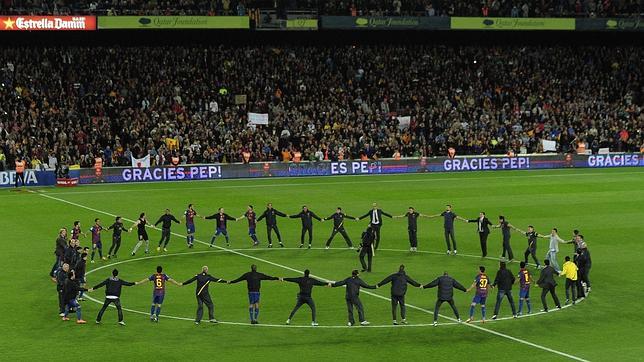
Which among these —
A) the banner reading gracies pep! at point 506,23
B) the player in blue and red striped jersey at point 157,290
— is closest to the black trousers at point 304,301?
the player in blue and red striped jersey at point 157,290

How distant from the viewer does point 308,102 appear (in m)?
71.7

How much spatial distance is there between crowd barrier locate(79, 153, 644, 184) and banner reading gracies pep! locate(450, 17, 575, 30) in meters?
11.6

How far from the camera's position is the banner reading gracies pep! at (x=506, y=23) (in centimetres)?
7588

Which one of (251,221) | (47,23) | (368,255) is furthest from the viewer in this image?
(47,23)

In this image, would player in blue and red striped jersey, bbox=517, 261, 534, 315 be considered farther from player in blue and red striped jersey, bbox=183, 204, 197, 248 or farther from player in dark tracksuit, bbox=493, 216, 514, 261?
player in blue and red striped jersey, bbox=183, 204, 197, 248

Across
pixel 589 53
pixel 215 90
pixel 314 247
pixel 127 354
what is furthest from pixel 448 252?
pixel 589 53

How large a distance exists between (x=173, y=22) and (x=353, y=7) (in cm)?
1356

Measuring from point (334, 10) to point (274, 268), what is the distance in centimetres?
4085

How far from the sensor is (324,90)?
73500 millimetres

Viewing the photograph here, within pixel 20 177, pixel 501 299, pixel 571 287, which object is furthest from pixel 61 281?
pixel 20 177

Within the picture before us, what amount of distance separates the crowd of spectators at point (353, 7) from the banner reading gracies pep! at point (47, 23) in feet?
2.83

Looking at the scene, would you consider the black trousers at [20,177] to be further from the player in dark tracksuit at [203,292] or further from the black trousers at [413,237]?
the player in dark tracksuit at [203,292]

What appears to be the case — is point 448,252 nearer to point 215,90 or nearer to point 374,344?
point 374,344

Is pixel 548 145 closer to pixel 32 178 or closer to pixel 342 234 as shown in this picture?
pixel 32 178
